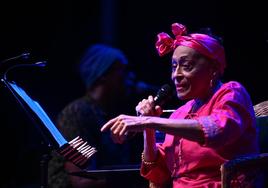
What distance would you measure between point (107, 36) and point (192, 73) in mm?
2225

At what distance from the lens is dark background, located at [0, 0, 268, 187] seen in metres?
5.00

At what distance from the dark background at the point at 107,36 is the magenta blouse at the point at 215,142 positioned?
191cm

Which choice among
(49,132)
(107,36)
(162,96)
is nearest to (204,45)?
(162,96)

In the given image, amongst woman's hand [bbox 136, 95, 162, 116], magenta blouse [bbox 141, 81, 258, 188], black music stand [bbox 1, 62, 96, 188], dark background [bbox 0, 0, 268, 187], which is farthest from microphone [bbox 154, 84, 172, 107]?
dark background [bbox 0, 0, 268, 187]

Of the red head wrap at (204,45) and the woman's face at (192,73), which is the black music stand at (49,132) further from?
the red head wrap at (204,45)

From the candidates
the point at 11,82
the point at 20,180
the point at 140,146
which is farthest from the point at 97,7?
the point at 11,82

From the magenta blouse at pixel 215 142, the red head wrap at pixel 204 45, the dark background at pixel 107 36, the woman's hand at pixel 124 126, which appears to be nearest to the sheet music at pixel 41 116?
the woman's hand at pixel 124 126

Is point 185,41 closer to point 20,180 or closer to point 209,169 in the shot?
point 209,169

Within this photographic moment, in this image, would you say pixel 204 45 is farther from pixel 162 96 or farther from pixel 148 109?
pixel 148 109

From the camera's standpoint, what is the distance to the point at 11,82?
3148mm

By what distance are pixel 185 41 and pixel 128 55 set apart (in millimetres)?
2293

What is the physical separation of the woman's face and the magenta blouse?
0.08m

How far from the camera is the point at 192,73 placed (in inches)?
119

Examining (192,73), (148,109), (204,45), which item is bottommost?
(148,109)
